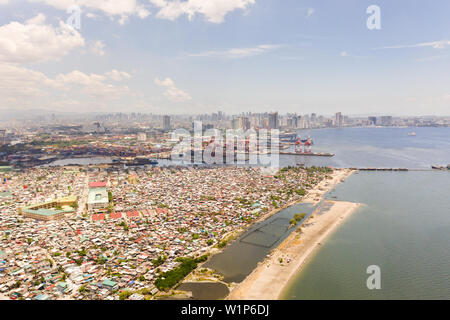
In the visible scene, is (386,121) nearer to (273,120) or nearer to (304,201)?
(273,120)

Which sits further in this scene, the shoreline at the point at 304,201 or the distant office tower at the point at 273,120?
the distant office tower at the point at 273,120

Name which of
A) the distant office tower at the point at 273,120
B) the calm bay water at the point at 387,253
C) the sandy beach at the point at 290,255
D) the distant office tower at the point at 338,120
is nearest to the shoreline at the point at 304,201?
the sandy beach at the point at 290,255

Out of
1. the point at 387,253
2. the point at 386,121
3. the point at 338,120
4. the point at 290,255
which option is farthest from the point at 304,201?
the point at 386,121

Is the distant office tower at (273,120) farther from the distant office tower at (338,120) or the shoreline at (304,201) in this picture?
the shoreline at (304,201)

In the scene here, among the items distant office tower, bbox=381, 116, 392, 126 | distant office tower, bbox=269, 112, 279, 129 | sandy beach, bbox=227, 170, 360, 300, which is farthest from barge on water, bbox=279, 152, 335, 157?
distant office tower, bbox=381, 116, 392, 126
